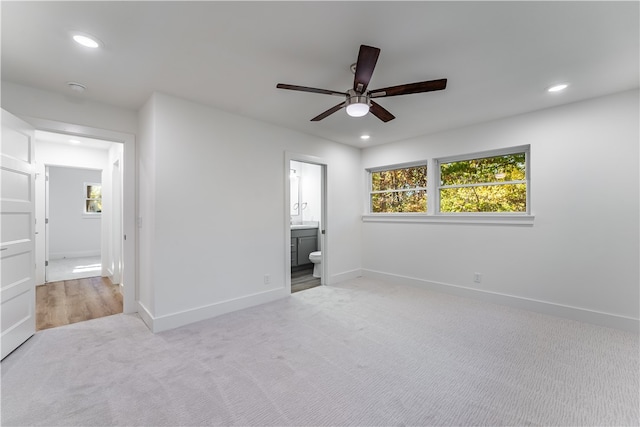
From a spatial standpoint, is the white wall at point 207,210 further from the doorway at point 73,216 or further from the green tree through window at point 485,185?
the doorway at point 73,216

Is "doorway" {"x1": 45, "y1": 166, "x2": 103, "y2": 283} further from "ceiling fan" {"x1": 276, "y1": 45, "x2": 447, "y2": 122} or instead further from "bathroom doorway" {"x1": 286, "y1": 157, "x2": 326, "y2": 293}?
"ceiling fan" {"x1": 276, "y1": 45, "x2": 447, "y2": 122}

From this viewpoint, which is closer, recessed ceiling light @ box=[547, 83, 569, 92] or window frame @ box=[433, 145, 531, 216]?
recessed ceiling light @ box=[547, 83, 569, 92]

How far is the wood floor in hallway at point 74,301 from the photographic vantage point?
3.15 meters

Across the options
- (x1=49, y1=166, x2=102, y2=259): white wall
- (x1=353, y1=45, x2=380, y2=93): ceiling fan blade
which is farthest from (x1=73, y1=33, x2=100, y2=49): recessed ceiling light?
(x1=49, y1=166, x2=102, y2=259): white wall

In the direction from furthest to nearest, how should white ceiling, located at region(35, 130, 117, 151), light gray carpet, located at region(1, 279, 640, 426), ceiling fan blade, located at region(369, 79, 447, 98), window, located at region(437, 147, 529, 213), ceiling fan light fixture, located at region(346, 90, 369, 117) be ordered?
white ceiling, located at region(35, 130, 117, 151)
window, located at region(437, 147, 529, 213)
ceiling fan light fixture, located at region(346, 90, 369, 117)
ceiling fan blade, located at region(369, 79, 447, 98)
light gray carpet, located at region(1, 279, 640, 426)

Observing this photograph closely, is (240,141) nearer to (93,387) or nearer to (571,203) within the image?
(93,387)

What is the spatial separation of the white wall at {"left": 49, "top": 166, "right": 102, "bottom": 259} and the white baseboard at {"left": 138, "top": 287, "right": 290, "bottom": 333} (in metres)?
6.02

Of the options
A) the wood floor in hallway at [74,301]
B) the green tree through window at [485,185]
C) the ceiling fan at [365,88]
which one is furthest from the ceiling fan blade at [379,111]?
the wood floor in hallway at [74,301]

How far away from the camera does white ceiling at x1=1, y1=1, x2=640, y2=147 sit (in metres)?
1.68

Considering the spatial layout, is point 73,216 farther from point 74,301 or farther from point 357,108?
point 357,108

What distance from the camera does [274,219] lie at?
3.80 meters

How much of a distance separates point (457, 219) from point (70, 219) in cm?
931

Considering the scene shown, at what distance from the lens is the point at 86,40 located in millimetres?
1944

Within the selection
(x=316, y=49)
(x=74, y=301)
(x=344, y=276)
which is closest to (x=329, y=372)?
(x=316, y=49)
